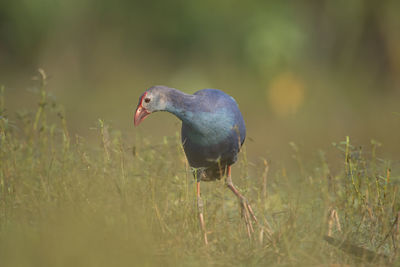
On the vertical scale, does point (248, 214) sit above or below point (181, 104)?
below

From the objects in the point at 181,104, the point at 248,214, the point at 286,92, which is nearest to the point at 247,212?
the point at 248,214

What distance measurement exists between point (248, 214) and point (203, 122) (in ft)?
1.56

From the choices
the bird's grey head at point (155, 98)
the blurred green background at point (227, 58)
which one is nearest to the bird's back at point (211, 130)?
the bird's grey head at point (155, 98)

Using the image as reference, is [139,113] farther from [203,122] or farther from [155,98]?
[203,122]

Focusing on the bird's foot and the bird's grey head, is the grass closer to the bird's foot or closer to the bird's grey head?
the bird's foot

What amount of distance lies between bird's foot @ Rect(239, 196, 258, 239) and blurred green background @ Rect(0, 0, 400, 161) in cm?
333

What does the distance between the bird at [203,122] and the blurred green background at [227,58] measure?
131 inches

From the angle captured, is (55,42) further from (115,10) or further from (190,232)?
(190,232)

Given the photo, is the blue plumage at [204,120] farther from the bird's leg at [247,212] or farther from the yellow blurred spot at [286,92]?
the yellow blurred spot at [286,92]

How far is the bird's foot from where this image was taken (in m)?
2.72

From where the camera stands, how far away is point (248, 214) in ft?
9.23

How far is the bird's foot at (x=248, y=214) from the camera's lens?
272 cm

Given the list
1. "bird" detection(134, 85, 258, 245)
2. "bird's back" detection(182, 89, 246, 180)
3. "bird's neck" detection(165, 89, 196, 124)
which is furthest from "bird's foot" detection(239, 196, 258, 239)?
"bird's neck" detection(165, 89, 196, 124)

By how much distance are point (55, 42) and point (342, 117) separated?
4541mm
